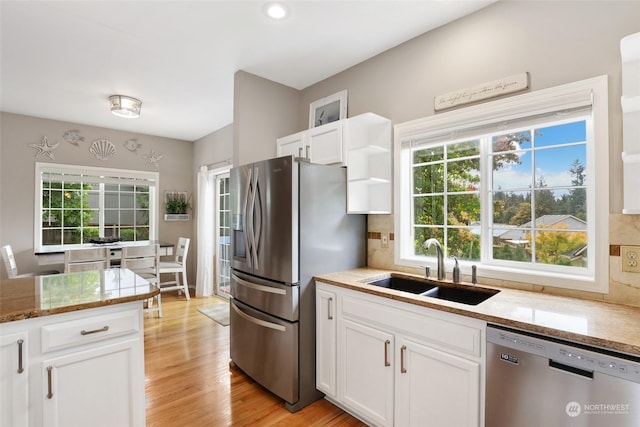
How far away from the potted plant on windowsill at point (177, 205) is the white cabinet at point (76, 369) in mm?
4168

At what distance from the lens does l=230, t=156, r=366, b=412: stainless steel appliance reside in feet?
6.88

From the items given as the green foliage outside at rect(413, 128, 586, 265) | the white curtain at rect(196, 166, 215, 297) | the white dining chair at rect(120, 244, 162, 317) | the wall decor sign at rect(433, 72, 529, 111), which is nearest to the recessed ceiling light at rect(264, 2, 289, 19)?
the wall decor sign at rect(433, 72, 529, 111)

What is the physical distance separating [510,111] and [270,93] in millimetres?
2141

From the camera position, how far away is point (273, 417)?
2008 millimetres

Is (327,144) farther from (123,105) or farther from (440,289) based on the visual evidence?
(123,105)

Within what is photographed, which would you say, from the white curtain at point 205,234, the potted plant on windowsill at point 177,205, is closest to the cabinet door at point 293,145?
the white curtain at point 205,234

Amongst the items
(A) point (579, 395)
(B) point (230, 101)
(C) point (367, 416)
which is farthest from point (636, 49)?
(B) point (230, 101)

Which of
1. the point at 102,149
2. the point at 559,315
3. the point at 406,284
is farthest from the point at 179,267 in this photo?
the point at 559,315

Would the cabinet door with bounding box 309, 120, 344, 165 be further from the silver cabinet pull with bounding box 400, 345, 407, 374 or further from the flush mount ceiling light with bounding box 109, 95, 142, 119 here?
the flush mount ceiling light with bounding box 109, 95, 142, 119

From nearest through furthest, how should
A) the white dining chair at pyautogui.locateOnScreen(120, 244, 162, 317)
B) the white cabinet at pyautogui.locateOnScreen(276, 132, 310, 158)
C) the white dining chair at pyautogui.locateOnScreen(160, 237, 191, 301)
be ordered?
1. the white cabinet at pyautogui.locateOnScreen(276, 132, 310, 158)
2. the white dining chair at pyautogui.locateOnScreen(120, 244, 162, 317)
3. the white dining chair at pyautogui.locateOnScreen(160, 237, 191, 301)

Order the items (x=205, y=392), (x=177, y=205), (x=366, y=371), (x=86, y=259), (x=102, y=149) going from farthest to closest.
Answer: (x=177, y=205) < (x=102, y=149) < (x=86, y=259) < (x=205, y=392) < (x=366, y=371)

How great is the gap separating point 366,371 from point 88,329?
149 cm

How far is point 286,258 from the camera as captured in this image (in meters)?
2.10

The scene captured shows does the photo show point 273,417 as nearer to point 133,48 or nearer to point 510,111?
point 510,111
